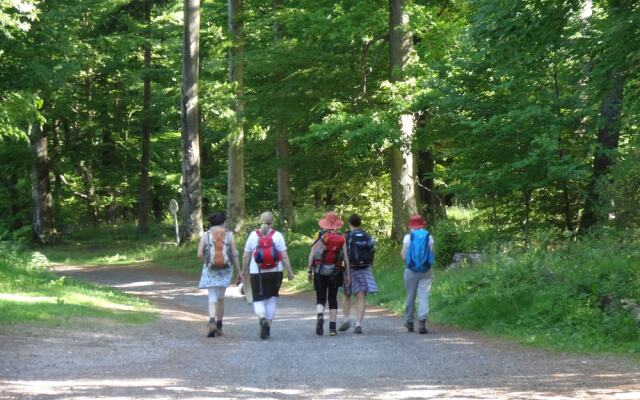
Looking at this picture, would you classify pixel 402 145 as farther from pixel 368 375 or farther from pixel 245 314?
pixel 368 375

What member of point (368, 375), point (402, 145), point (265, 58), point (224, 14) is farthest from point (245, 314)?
point (224, 14)

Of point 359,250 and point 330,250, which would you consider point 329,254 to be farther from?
point 359,250

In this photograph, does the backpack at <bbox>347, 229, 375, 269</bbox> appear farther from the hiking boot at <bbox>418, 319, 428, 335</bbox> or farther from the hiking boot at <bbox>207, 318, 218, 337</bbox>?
the hiking boot at <bbox>207, 318, 218, 337</bbox>

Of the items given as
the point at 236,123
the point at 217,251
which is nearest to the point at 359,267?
the point at 217,251

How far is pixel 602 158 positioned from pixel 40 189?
28192 mm

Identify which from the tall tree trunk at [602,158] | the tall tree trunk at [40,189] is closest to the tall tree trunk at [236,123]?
the tall tree trunk at [40,189]

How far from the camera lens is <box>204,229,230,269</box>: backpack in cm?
1247

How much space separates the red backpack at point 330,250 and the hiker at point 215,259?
1.28 meters

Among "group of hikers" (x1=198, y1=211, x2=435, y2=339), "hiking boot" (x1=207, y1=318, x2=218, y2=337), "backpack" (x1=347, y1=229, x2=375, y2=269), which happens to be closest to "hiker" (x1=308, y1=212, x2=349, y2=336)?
"group of hikers" (x1=198, y1=211, x2=435, y2=339)

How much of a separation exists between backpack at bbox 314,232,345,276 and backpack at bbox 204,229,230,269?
1.34 m

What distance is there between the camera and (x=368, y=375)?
8.77 m

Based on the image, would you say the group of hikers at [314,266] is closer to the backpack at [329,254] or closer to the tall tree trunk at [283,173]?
the backpack at [329,254]

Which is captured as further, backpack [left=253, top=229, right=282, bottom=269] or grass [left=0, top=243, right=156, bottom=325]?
grass [left=0, top=243, right=156, bottom=325]

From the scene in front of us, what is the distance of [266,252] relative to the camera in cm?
1227
